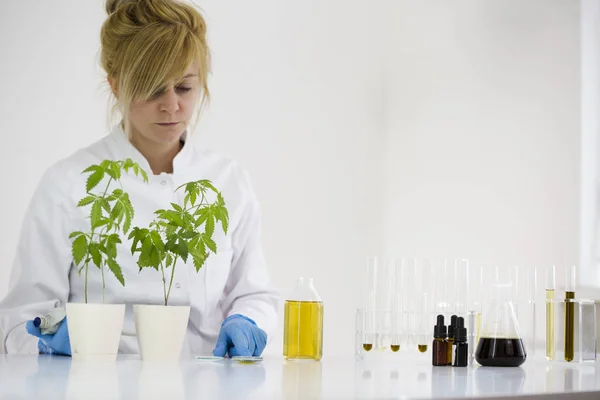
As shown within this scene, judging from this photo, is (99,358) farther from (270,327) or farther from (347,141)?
(347,141)

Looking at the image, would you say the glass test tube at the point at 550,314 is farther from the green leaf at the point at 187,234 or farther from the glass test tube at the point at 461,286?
the green leaf at the point at 187,234

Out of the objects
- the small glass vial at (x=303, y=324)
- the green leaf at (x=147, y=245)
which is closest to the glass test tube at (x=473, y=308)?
the small glass vial at (x=303, y=324)

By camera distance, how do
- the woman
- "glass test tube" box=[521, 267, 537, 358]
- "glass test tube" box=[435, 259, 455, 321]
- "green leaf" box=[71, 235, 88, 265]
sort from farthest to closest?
the woman → "glass test tube" box=[521, 267, 537, 358] → "glass test tube" box=[435, 259, 455, 321] → "green leaf" box=[71, 235, 88, 265]

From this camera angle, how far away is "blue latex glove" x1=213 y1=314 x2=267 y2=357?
1544mm

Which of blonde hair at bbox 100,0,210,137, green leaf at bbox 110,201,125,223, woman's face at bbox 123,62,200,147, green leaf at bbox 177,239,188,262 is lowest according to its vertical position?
green leaf at bbox 177,239,188,262

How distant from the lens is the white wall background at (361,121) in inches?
115

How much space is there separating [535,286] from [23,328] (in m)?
1.12

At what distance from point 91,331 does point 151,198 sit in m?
0.70

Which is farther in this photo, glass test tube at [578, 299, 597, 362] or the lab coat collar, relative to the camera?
the lab coat collar

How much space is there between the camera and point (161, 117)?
2.20 meters

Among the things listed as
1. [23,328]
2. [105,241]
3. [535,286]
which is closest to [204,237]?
[105,241]

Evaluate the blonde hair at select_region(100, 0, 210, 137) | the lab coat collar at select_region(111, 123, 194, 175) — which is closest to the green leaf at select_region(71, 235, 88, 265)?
the lab coat collar at select_region(111, 123, 194, 175)

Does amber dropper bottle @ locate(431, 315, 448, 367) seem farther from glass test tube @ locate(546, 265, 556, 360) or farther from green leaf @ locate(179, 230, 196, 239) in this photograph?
green leaf @ locate(179, 230, 196, 239)

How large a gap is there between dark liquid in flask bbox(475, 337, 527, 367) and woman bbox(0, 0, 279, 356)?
1.73ft
